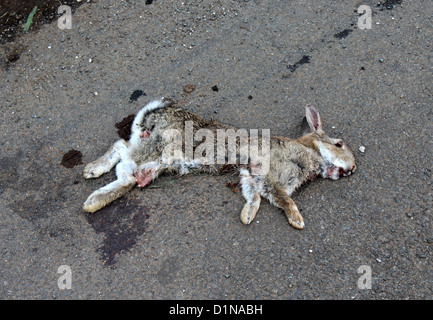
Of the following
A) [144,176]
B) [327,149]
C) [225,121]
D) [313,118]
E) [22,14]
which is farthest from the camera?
[22,14]

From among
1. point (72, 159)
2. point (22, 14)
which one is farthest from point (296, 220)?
point (22, 14)

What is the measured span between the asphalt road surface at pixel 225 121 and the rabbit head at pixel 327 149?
150 millimetres

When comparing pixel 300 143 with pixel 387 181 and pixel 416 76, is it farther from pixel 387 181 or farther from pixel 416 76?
pixel 416 76

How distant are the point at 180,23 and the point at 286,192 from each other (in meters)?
3.21

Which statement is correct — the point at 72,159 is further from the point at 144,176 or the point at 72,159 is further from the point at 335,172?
the point at 335,172

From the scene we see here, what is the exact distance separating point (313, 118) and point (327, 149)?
1.44 ft

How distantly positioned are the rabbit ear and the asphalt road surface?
263 millimetres

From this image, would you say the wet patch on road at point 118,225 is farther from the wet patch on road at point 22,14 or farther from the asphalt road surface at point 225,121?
the wet patch on road at point 22,14

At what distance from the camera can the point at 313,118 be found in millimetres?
4391

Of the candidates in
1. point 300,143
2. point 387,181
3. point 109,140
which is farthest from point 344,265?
point 109,140

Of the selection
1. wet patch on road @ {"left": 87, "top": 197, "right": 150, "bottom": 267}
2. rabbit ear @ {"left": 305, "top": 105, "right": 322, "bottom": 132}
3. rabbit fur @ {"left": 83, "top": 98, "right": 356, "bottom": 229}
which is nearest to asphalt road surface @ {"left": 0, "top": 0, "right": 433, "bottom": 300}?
wet patch on road @ {"left": 87, "top": 197, "right": 150, "bottom": 267}

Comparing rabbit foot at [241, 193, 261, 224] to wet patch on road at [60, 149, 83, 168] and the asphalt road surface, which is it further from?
wet patch on road at [60, 149, 83, 168]

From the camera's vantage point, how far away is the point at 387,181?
4.04 m

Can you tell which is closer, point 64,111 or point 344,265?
point 344,265
